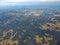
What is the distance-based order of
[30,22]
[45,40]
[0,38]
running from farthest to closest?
[30,22], [0,38], [45,40]

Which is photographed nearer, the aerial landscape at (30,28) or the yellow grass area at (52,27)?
the aerial landscape at (30,28)

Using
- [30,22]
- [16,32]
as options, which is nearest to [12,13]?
[30,22]

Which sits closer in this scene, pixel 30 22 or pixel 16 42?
pixel 16 42

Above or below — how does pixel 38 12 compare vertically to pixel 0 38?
above

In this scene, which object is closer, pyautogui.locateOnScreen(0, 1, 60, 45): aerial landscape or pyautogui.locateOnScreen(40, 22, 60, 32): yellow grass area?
pyautogui.locateOnScreen(0, 1, 60, 45): aerial landscape

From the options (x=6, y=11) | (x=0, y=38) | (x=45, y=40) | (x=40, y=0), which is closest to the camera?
(x=45, y=40)

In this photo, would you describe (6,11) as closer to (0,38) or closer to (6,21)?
(6,21)
